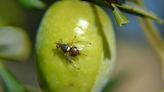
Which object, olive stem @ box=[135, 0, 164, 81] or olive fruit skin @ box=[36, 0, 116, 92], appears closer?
olive fruit skin @ box=[36, 0, 116, 92]

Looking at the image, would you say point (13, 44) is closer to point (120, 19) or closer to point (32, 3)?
point (32, 3)

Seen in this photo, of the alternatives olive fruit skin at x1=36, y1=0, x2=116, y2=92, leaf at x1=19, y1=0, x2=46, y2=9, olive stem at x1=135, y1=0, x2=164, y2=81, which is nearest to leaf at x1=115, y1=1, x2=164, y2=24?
olive fruit skin at x1=36, y1=0, x2=116, y2=92

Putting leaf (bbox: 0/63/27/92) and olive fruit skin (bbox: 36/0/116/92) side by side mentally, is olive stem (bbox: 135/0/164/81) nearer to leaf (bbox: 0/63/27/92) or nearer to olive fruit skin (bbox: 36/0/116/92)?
olive fruit skin (bbox: 36/0/116/92)

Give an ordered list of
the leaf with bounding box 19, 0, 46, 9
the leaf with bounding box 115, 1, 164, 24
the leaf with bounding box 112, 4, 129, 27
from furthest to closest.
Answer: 1. the leaf with bounding box 19, 0, 46, 9
2. the leaf with bounding box 115, 1, 164, 24
3. the leaf with bounding box 112, 4, 129, 27

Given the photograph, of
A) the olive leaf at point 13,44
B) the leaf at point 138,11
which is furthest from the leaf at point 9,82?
the leaf at point 138,11

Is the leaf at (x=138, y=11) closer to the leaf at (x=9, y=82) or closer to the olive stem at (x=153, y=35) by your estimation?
the olive stem at (x=153, y=35)

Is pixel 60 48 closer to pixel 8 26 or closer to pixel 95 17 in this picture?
pixel 95 17

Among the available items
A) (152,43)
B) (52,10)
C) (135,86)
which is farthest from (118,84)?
(135,86)
